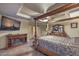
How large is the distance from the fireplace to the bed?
30 centimetres

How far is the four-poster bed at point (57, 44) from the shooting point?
1817mm

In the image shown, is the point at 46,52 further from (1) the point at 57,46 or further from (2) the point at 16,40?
(2) the point at 16,40

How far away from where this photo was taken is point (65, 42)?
1.89 metres

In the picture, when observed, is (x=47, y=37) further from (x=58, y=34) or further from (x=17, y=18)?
(x=17, y=18)

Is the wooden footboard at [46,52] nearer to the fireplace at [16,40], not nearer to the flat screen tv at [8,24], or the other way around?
the fireplace at [16,40]

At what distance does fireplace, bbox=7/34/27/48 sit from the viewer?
199 centimetres

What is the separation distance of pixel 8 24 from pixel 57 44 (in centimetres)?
99

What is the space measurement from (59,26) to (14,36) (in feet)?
2.86

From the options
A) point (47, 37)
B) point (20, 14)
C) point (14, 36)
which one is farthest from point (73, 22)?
point (14, 36)

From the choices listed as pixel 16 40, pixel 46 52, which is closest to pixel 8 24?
pixel 16 40

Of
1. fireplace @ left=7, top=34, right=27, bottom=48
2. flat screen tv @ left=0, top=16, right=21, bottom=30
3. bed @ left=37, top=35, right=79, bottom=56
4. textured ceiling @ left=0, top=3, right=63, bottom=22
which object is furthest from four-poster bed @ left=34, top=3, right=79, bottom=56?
flat screen tv @ left=0, top=16, right=21, bottom=30

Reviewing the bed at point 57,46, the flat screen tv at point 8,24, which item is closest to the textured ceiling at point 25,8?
the flat screen tv at point 8,24

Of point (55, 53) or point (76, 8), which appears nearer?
point (76, 8)

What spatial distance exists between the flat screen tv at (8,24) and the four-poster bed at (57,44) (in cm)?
38
